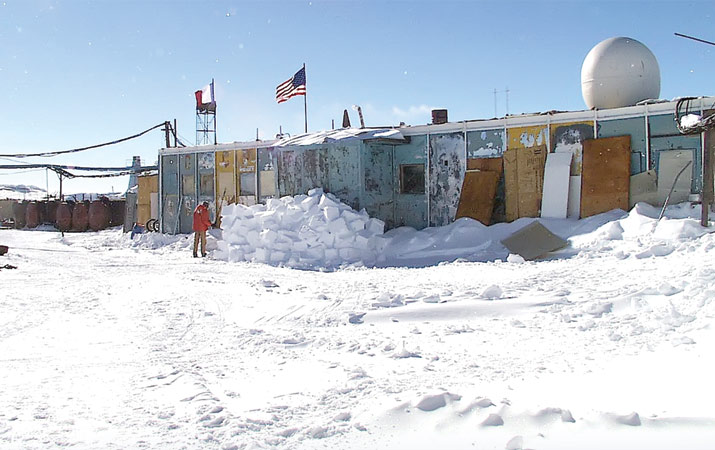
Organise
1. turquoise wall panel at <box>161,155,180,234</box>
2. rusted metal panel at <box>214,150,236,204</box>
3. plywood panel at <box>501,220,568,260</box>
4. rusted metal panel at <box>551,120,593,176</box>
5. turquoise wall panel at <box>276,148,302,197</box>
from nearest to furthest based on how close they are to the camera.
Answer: plywood panel at <box>501,220,568,260</box>, rusted metal panel at <box>551,120,593,176</box>, turquoise wall panel at <box>276,148,302,197</box>, rusted metal panel at <box>214,150,236,204</box>, turquoise wall panel at <box>161,155,180,234</box>

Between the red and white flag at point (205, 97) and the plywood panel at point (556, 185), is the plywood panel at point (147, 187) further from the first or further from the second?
the plywood panel at point (556, 185)

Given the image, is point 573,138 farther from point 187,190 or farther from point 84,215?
point 84,215

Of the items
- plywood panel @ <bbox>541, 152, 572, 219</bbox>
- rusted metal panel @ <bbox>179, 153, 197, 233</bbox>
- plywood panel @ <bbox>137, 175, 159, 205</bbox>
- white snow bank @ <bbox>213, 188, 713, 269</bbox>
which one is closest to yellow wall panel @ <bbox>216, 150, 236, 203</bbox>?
rusted metal panel @ <bbox>179, 153, 197, 233</bbox>

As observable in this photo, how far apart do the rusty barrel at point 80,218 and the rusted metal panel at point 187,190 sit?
16.1 meters

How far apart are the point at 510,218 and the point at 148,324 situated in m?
10.6

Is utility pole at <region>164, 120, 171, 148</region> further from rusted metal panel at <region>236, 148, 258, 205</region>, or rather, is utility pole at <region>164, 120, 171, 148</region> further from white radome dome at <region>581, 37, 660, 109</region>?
white radome dome at <region>581, 37, 660, 109</region>

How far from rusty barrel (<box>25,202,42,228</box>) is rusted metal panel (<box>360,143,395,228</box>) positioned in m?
29.7

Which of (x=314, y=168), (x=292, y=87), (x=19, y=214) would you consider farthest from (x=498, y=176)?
(x=19, y=214)

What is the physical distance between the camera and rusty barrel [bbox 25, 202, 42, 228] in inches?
1491

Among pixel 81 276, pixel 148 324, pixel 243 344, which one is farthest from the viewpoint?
pixel 81 276

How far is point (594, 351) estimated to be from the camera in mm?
5523

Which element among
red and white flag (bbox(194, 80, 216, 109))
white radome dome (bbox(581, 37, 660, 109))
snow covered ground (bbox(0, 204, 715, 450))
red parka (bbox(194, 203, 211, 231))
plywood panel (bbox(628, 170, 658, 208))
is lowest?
snow covered ground (bbox(0, 204, 715, 450))

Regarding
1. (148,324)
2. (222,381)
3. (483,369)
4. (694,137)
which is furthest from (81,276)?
(694,137)

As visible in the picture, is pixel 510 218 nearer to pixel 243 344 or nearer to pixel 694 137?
pixel 694 137
